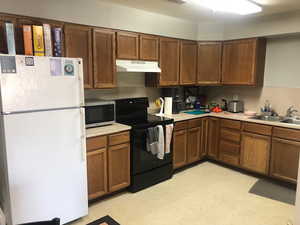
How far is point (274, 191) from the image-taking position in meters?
3.27

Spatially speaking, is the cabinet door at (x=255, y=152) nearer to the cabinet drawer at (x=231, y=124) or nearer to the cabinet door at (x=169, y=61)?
the cabinet drawer at (x=231, y=124)

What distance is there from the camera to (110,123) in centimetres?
313

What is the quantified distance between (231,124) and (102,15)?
260cm

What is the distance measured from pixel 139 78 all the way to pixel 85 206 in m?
2.15

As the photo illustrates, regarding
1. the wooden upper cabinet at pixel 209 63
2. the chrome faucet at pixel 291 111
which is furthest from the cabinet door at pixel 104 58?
the chrome faucet at pixel 291 111

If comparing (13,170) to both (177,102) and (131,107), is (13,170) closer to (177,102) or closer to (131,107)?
(131,107)

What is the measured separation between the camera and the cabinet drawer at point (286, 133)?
3.16m

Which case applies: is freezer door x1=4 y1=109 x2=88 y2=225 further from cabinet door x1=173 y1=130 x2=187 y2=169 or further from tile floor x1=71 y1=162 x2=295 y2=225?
cabinet door x1=173 y1=130 x2=187 y2=169

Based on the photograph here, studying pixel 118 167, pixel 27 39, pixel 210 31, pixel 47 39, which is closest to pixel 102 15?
pixel 47 39

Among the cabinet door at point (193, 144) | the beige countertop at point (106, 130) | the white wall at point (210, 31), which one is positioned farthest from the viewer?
the white wall at point (210, 31)

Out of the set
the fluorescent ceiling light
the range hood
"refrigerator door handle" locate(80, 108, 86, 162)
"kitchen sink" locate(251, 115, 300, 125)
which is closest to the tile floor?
"refrigerator door handle" locate(80, 108, 86, 162)

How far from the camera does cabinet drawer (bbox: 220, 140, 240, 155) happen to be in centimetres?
384

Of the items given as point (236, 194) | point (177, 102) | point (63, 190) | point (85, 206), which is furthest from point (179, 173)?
point (63, 190)

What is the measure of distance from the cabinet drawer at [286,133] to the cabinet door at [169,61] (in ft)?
5.62
